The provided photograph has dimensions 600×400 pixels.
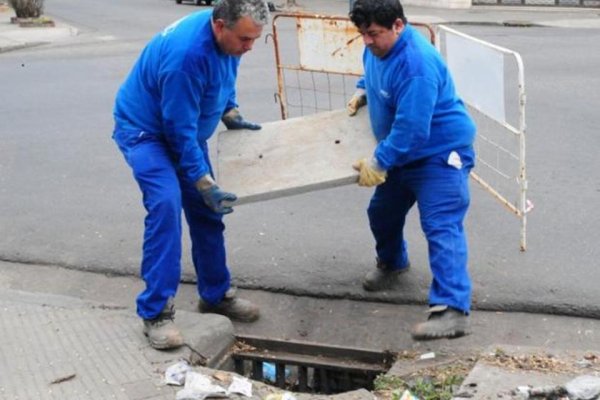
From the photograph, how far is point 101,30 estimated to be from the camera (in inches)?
862

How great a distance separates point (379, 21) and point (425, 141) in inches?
24.4

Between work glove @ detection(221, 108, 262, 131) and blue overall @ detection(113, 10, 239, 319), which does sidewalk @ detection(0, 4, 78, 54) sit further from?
blue overall @ detection(113, 10, 239, 319)

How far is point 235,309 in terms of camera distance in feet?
16.5

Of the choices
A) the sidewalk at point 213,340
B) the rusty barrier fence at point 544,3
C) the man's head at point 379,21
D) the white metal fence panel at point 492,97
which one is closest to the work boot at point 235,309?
the sidewalk at point 213,340

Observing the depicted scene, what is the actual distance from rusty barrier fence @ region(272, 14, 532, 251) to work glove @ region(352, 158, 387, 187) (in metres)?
1.59

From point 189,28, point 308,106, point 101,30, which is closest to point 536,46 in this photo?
point 308,106

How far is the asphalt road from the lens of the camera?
17.6 ft

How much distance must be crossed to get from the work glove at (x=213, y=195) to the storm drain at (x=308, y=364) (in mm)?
770

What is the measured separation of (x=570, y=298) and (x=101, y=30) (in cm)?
1859

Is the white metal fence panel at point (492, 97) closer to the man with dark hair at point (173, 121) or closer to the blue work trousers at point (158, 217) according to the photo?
the man with dark hair at point (173, 121)

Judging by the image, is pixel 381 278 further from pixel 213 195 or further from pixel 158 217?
pixel 158 217

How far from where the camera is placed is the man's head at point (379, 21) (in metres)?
4.23

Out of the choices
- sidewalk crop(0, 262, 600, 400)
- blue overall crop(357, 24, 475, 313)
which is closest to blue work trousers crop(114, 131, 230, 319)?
sidewalk crop(0, 262, 600, 400)

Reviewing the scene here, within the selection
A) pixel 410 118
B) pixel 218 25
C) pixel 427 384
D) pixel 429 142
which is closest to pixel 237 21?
pixel 218 25
